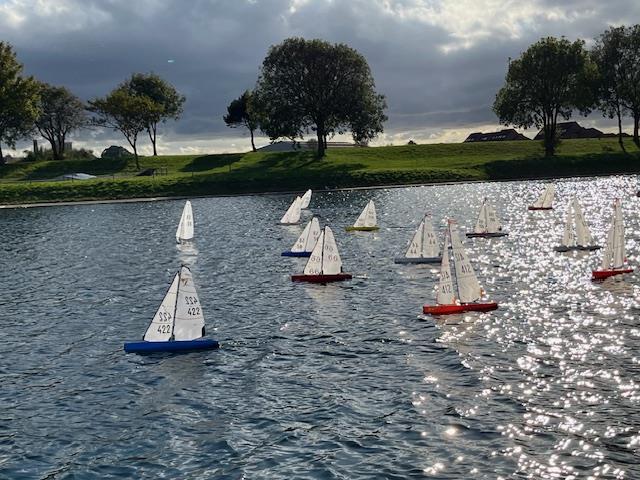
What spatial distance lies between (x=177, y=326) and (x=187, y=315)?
0.68m

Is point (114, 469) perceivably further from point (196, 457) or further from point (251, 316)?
point (251, 316)

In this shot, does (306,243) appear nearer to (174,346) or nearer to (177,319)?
(177,319)

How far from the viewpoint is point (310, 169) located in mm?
143875

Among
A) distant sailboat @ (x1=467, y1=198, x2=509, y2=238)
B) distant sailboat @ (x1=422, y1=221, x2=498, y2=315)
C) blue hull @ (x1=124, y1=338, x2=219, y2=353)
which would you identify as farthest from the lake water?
distant sailboat @ (x1=467, y1=198, x2=509, y2=238)

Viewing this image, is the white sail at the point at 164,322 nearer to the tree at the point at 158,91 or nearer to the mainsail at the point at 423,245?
the mainsail at the point at 423,245

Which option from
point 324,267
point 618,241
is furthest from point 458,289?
point 618,241

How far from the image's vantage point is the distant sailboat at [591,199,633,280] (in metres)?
45.9

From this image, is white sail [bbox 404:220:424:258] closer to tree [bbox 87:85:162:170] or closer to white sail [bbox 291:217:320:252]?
white sail [bbox 291:217:320:252]

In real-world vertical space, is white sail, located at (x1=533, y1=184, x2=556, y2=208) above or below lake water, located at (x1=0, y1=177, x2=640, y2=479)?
above

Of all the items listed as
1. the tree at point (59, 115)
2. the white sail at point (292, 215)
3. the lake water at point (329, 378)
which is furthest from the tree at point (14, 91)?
the lake water at point (329, 378)

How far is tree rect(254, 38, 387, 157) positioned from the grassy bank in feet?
30.6

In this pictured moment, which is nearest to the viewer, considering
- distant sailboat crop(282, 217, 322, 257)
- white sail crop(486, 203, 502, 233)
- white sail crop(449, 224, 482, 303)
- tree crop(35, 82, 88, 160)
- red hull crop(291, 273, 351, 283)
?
white sail crop(449, 224, 482, 303)

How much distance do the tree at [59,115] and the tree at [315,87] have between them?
2485 inches

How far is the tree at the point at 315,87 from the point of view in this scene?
150m
